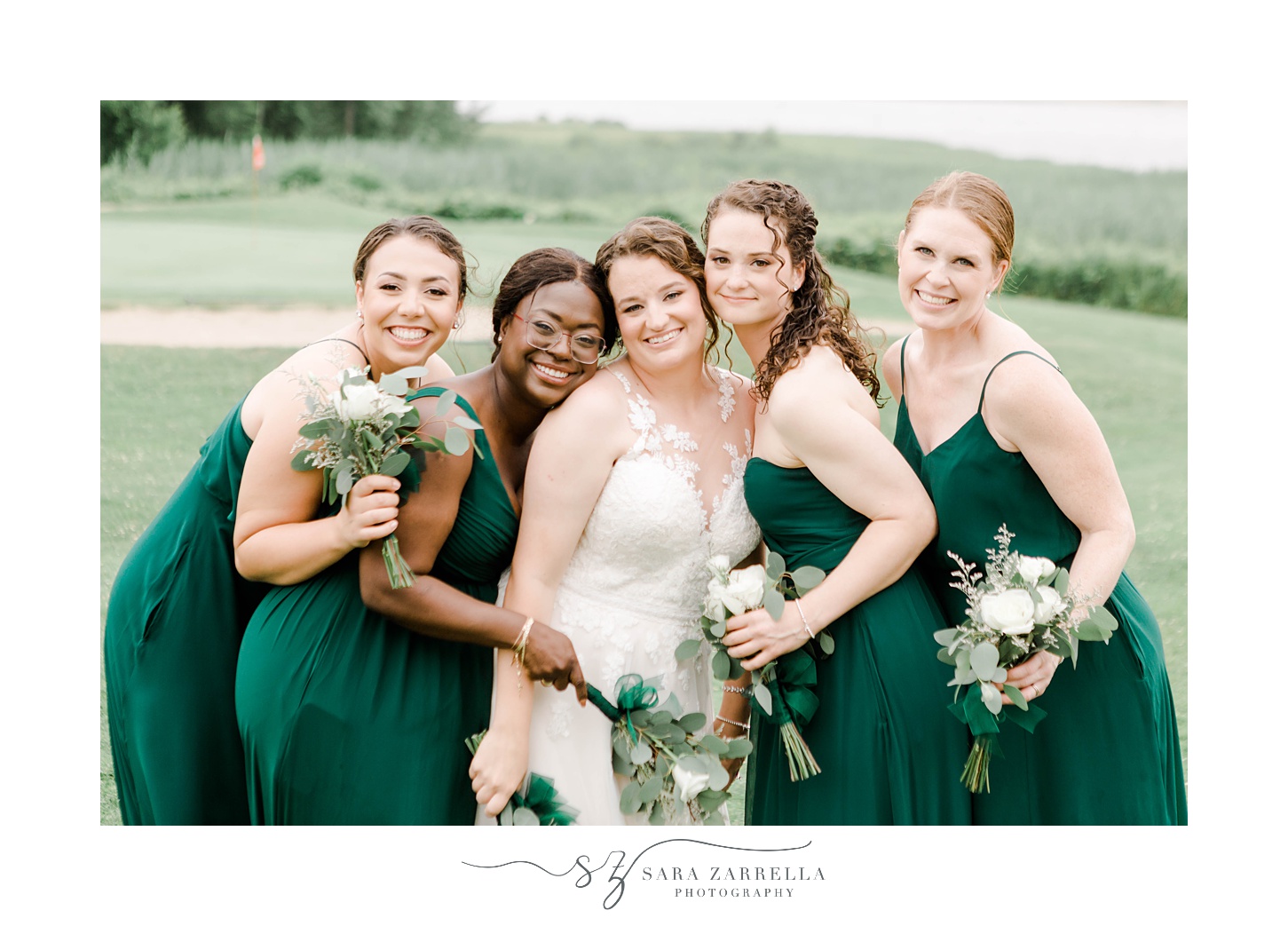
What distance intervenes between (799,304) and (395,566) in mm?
1676

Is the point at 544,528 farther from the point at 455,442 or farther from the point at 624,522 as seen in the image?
the point at 455,442

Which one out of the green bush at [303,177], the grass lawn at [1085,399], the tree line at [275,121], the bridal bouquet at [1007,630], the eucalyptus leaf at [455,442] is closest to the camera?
the eucalyptus leaf at [455,442]

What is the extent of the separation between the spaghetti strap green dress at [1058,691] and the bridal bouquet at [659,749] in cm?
97

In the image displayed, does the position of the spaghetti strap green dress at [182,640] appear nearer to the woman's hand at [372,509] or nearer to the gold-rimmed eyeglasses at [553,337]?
the woman's hand at [372,509]

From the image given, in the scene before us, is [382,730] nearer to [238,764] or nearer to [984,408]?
[238,764]

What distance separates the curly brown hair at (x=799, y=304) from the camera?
3525mm

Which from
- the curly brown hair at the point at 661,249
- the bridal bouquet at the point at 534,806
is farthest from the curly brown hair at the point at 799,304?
the bridal bouquet at the point at 534,806

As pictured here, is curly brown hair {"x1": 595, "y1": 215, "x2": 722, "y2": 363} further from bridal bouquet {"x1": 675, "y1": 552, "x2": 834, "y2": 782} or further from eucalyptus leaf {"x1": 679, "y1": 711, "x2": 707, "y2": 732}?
eucalyptus leaf {"x1": 679, "y1": 711, "x2": 707, "y2": 732}

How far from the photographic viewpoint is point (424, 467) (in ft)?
11.0

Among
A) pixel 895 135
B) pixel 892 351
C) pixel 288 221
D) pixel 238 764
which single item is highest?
pixel 895 135

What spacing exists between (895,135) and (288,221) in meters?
11.2

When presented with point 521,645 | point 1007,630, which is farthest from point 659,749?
point 1007,630

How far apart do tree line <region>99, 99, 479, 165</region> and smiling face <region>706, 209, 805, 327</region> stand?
2528 millimetres
